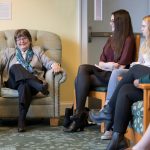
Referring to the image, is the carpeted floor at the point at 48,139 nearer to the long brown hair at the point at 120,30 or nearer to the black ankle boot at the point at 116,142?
the black ankle boot at the point at 116,142

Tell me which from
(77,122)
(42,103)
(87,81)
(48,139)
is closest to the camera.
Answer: (48,139)

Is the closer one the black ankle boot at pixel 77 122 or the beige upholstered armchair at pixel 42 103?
the black ankle boot at pixel 77 122

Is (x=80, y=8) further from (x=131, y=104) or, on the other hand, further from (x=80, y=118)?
(x=131, y=104)

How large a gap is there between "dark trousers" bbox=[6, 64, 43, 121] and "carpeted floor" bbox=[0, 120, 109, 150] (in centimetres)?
23

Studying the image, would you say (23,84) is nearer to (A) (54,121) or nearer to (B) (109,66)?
(A) (54,121)

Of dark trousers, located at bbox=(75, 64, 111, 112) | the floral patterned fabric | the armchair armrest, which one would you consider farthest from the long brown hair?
the armchair armrest

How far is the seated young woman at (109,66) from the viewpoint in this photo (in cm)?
345

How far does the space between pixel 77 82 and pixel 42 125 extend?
64 cm

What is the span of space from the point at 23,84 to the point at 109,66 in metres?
0.87

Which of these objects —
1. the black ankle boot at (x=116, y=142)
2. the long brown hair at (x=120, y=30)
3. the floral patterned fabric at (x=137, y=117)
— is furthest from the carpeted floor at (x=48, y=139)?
the long brown hair at (x=120, y=30)

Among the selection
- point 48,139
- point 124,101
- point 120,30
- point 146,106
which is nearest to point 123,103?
point 124,101

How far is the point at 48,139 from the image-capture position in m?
3.12

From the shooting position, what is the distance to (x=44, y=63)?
13.0ft

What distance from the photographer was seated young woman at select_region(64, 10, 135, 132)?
3.45 m
